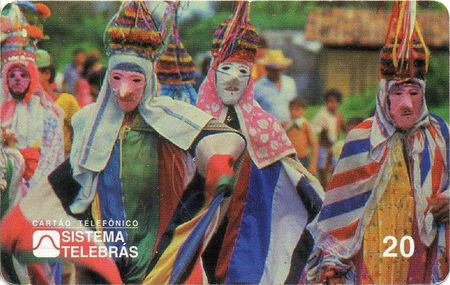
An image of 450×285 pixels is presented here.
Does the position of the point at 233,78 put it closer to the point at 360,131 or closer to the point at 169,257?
the point at 360,131

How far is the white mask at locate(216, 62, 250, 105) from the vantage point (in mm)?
3711

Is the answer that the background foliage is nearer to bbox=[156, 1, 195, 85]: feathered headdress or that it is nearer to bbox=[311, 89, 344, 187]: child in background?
bbox=[156, 1, 195, 85]: feathered headdress

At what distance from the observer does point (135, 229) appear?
12.2 ft

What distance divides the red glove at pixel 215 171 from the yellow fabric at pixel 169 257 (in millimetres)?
99

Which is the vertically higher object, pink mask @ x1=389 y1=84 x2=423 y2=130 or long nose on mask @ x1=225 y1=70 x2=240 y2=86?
long nose on mask @ x1=225 y1=70 x2=240 y2=86

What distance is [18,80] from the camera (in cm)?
370

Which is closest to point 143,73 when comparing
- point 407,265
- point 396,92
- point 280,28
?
point 280,28

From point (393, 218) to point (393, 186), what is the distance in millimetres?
110

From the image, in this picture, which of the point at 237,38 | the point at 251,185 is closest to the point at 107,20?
the point at 237,38

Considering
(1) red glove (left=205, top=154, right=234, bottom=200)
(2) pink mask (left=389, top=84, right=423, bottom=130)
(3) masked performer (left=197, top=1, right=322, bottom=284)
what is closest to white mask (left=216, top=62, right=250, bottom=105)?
(3) masked performer (left=197, top=1, right=322, bottom=284)

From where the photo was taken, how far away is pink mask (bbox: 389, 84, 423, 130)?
3736mm

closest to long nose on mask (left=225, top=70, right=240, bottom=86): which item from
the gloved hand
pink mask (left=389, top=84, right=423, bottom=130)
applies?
pink mask (left=389, top=84, right=423, bottom=130)

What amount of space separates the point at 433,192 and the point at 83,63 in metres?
1.28

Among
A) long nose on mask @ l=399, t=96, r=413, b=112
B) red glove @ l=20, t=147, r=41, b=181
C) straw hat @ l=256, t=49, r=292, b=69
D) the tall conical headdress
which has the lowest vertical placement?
red glove @ l=20, t=147, r=41, b=181
